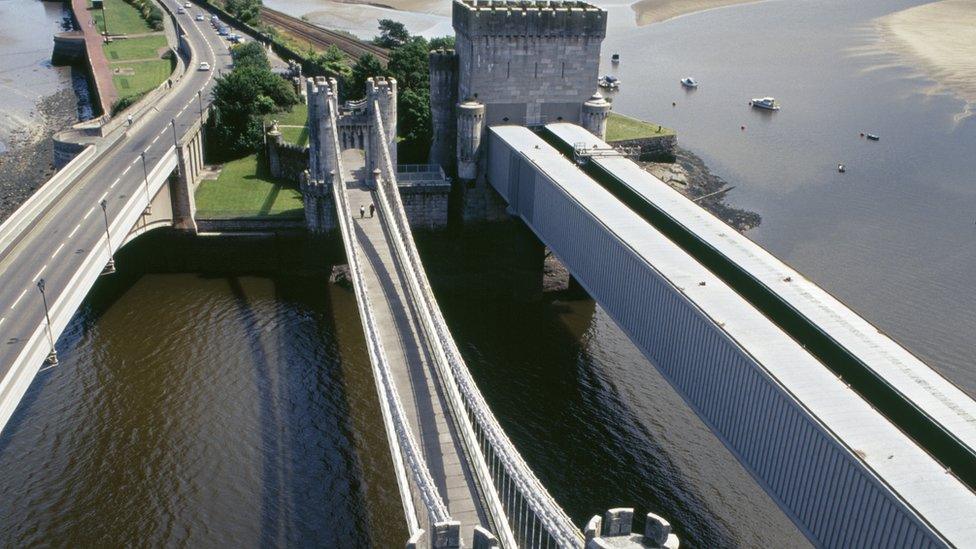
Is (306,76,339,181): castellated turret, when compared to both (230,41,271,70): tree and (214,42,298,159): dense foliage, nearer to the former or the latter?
(214,42,298,159): dense foliage

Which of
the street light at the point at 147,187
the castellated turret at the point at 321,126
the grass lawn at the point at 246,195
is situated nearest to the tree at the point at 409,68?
the grass lawn at the point at 246,195

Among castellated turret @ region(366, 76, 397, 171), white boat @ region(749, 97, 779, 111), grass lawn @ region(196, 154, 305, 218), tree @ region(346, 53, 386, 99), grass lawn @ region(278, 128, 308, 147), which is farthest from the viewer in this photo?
white boat @ region(749, 97, 779, 111)

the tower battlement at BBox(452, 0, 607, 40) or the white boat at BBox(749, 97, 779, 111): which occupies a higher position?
the tower battlement at BBox(452, 0, 607, 40)

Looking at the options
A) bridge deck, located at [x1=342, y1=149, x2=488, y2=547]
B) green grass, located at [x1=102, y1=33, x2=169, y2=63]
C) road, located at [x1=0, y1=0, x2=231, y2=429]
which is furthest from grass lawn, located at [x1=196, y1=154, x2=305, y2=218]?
green grass, located at [x1=102, y1=33, x2=169, y2=63]

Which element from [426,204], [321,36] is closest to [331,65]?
[321,36]

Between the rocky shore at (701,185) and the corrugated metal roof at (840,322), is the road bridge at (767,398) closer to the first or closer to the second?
the corrugated metal roof at (840,322)

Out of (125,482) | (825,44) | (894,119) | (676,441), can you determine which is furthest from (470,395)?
(825,44)
